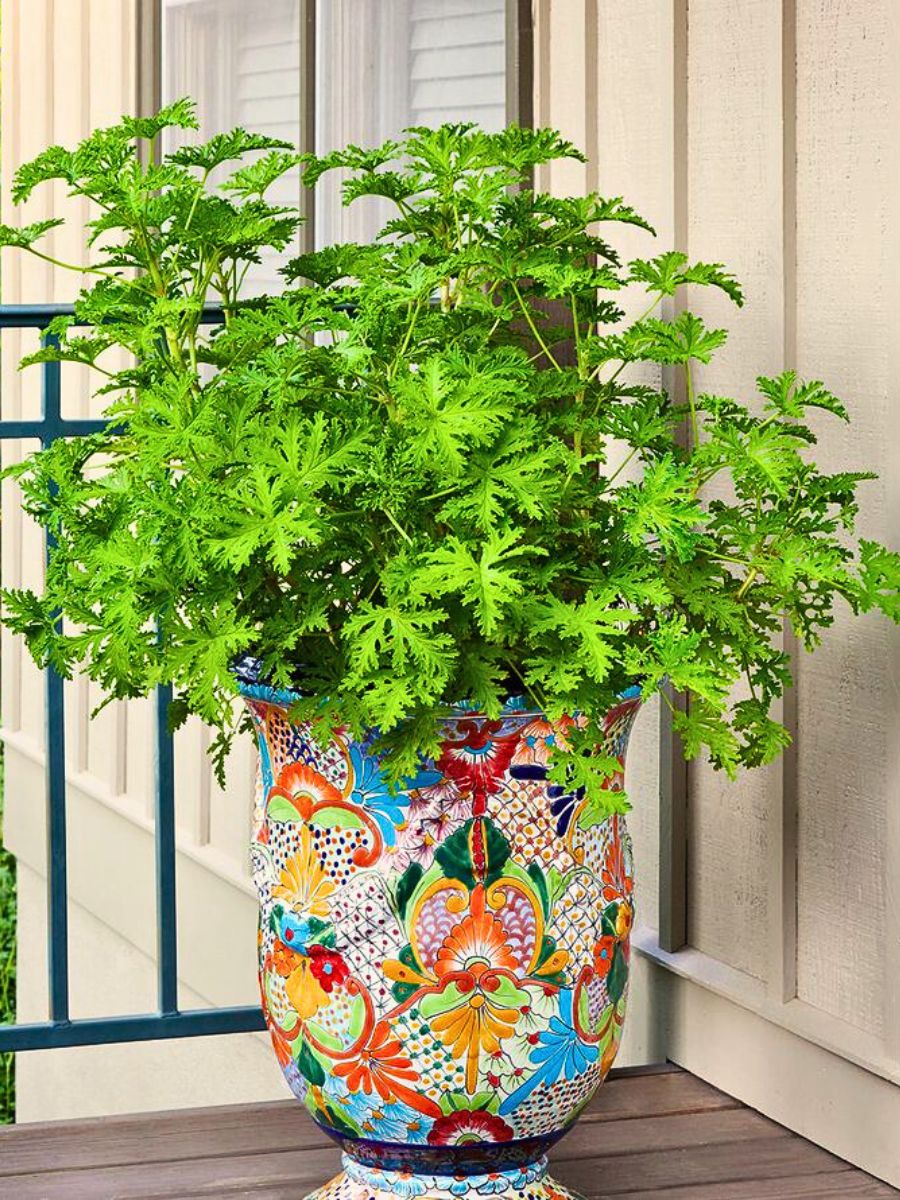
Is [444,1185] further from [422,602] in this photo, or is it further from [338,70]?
[338,70]

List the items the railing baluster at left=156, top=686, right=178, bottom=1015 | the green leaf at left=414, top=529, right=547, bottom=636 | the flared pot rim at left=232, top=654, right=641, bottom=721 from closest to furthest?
1. the green leaf at left=414, top=529, right=547, bottom=636
2. the flared pot rim at left=232, top=654, right=641, bottom=721
3. the railing baluster at left=156, top=686, right=178, bottom=1015

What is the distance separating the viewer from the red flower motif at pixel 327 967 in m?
1.51

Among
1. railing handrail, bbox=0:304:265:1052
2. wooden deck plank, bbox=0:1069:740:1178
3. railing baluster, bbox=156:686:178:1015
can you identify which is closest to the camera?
wooden deck plank, bbox=0:1069:740:1178

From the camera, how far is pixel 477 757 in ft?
4.87

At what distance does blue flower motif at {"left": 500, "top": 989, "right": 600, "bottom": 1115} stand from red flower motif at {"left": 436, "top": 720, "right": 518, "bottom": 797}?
8.3 inches

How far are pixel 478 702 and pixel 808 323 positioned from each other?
2.33 feet

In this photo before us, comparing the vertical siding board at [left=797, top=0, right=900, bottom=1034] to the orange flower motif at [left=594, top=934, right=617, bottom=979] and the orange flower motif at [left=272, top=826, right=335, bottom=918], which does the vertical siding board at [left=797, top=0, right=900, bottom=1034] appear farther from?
the orange flower motif at [left=272, top=826, right=335, bottom=918]

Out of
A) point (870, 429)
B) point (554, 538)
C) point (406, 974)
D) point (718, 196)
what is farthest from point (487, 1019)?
point (718, 196)

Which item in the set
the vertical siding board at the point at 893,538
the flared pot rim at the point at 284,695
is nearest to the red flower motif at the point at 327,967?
the flared pot rim at the point at 284,695

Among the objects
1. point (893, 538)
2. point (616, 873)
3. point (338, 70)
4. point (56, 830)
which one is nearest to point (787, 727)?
point (893, 538)

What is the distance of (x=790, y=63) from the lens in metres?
1.89

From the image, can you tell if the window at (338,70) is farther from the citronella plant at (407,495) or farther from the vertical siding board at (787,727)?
the citronella plant at (407,495)

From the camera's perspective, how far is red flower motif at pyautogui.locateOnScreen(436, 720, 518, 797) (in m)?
1.48

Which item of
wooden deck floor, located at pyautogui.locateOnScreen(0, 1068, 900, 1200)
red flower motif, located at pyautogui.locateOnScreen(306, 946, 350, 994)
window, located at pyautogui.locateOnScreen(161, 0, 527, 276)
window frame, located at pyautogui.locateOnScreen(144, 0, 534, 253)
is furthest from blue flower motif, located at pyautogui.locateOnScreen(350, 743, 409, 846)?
window, located at pyautogui.locateOnScreen(161, 0, 527, 276)
